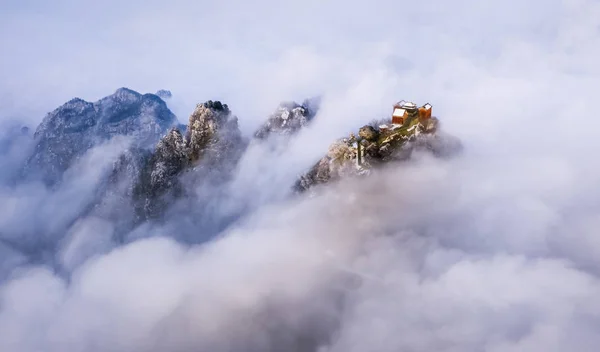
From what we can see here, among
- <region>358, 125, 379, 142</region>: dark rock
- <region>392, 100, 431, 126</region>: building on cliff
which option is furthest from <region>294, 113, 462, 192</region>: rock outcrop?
<region>392, 100, 431, 126</region>: building on cliff

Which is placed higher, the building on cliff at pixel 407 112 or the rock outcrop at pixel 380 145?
the building on cliff at pixel 407 112

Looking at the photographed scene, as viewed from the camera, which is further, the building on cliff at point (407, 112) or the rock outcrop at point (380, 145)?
the building on cliff at point (407, 112)

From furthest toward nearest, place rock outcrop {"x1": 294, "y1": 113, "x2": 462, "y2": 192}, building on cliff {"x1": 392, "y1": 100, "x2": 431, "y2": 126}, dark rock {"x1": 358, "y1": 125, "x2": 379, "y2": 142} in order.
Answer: building on cliff {"x1": 392, "y1": 100, "x2": 431, "y2": 126} → dark rock {"x1": 358, "y1": 125, "x2": 379, "y2": 142} → rock outcrop {"x1": 294, "y1": 113, "x2": 462, "y2": 192}

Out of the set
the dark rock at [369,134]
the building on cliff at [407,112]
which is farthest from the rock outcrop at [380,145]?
the building on cliff at [407,112]

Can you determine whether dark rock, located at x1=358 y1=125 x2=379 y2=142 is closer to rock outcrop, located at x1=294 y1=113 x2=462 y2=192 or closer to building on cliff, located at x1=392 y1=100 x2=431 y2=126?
rock outcrop, located at x1=294 y1=113 x2=462 y2=192

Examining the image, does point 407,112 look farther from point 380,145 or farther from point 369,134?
point 369,134

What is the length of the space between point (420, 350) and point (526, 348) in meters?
34.7

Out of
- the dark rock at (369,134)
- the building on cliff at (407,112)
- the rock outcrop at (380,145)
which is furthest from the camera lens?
the building on cliff at (407,112)

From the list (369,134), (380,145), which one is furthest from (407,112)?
(369,134)

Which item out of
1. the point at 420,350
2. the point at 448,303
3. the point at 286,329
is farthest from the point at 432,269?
the point at 286,329

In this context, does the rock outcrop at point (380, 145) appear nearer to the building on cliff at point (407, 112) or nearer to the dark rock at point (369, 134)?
the dark rock at point (369, 134)

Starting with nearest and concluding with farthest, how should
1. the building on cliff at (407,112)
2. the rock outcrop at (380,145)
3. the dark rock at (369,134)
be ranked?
the rock outcrop at (380,145) → the dark rock at (369,134) → the building on cliff at (407,112)

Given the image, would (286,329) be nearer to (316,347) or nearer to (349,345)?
(316,347)

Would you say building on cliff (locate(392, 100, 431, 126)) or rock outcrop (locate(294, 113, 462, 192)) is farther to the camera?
building on cliff (locate(392, 100, 431, 126))
